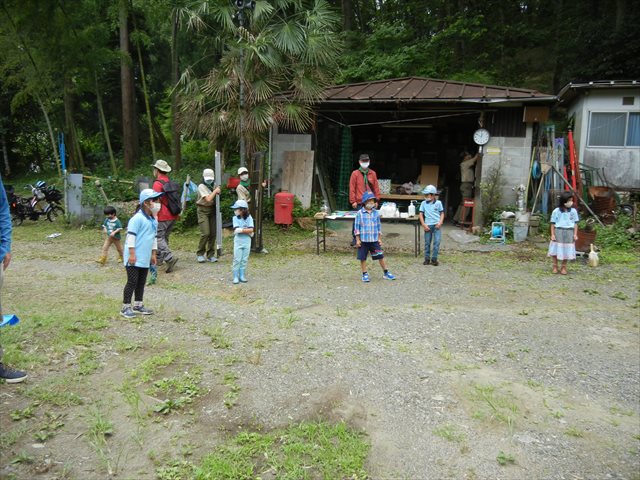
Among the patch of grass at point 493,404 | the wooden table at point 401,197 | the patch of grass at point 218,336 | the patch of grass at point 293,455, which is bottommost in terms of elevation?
the patch of grass at point 293,455

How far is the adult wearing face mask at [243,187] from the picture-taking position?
9.59 meters

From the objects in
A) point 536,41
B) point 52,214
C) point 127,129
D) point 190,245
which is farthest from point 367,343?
point 536,41

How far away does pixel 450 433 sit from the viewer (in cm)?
363

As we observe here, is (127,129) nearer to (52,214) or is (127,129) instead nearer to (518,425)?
(52,214)

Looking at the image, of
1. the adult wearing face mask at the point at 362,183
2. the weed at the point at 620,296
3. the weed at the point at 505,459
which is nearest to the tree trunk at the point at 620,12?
the adult wearing face mask at the point at 362,183

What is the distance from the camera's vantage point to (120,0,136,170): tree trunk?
16.7 metres

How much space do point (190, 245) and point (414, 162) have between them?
843 centimetres

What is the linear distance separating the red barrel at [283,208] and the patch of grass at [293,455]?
902 cm

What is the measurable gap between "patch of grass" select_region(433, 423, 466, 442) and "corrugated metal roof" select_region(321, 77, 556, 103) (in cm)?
944

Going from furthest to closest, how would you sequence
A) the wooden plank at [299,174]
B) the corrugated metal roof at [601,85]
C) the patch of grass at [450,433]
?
the corrugated metal roof at [601,85] < the wooden plank at [299,174] < the patch of grass at [450,433]

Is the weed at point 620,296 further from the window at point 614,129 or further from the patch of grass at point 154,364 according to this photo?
the window at point 614,129

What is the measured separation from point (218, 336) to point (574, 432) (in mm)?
3404

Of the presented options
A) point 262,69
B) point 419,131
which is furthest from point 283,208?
point 419,131

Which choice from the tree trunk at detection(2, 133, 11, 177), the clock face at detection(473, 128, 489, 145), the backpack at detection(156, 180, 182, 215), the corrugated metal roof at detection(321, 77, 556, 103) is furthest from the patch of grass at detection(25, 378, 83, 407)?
the tree trunk at detection(2, 133, 11, 177)
